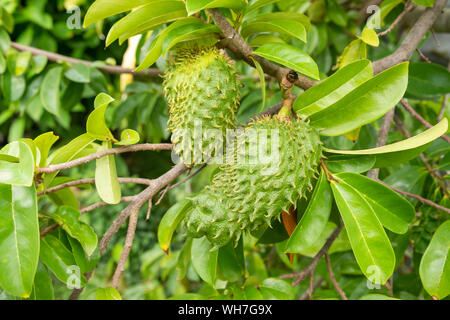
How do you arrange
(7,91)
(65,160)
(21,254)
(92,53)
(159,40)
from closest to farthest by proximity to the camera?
(21,254) < (159,40) < (65,160) < (7,91) < (92,53)

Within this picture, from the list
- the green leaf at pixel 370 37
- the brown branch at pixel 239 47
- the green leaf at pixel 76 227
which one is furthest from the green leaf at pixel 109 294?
the green leaf at pixel 370 37

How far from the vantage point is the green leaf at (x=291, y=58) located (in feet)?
3.27

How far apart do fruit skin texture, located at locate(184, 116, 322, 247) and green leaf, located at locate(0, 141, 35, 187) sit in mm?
384

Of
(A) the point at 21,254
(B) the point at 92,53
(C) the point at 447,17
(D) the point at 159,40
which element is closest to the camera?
(A) the point at 21,254

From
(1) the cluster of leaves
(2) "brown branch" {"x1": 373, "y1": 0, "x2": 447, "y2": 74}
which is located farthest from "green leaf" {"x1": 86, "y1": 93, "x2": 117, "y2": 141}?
(2) "brown branch" {"x1": 373, "y1": 0, "x2": 447, "y2": 74}

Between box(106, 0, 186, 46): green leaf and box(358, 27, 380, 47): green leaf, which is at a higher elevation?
box(106, 0, 186, 46): green leaf

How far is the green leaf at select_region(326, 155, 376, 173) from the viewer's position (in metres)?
1.06

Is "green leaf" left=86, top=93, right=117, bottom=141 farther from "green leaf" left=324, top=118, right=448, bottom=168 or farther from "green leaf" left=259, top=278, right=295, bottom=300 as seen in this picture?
"green leaf" left=259, top=278, right=295, bottom=300

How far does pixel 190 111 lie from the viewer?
110 cm

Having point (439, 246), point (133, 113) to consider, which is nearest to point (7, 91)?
point (133, 113)

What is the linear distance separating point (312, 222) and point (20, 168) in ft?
2.26
